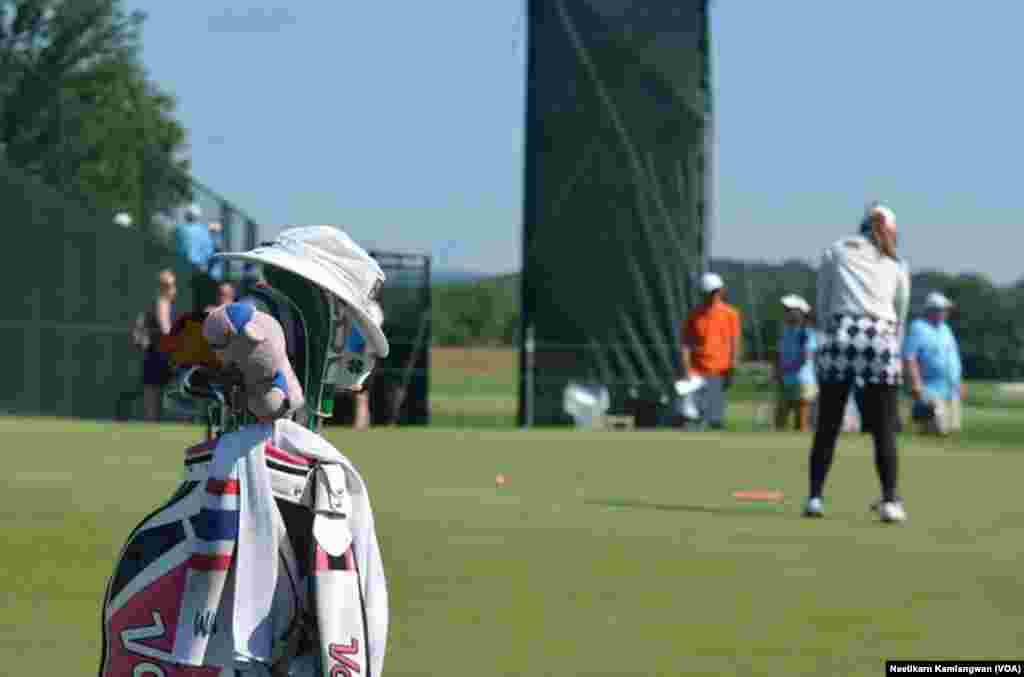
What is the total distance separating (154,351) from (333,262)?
1736 cm

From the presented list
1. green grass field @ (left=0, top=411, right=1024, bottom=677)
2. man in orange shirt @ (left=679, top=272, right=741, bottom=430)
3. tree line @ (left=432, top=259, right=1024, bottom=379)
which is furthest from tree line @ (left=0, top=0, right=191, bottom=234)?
green grass field @ (left=0, top=411, right=1024, bottom=677)

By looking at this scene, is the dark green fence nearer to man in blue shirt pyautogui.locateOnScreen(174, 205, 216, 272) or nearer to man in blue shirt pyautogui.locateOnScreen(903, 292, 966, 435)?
man in blue shirt pyautogui.locateOnScreen(174, 205, 216, 272)

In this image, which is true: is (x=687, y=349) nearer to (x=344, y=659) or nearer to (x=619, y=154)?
(x=619, y=154)

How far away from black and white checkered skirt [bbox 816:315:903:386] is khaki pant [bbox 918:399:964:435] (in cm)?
1519

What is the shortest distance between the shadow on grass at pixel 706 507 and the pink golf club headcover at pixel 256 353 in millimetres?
9896

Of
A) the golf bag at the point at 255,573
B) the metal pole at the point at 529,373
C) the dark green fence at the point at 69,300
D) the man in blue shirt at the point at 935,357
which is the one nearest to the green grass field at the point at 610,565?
the golf bag at the point at 255,573

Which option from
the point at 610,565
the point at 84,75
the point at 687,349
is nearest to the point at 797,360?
the point at 687,349

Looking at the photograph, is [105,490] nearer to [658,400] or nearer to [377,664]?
[377,664]

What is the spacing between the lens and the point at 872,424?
1317 cm

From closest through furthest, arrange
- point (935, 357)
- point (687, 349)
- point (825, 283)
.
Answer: point (825, 283) → point (687, 349) → point (935, 357)

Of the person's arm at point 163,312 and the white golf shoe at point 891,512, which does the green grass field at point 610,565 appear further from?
the person's arm at point 163,312

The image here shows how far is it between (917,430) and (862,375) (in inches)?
770

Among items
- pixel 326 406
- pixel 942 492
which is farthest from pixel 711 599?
pixel 942 492

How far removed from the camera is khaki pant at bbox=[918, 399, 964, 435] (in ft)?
95.7
